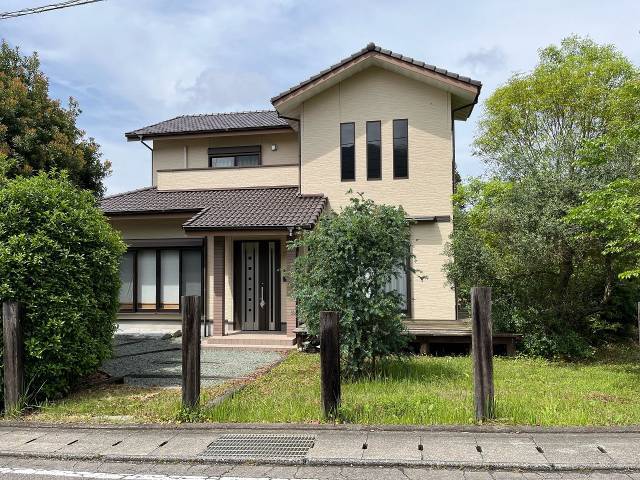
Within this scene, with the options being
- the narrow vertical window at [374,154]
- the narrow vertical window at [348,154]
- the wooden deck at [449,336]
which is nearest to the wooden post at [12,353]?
the wooden deck at [449,336]

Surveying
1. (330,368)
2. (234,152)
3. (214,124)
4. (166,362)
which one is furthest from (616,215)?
(214,124)

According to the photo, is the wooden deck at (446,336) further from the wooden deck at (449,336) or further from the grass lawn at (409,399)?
the grass lawn at (409,399)

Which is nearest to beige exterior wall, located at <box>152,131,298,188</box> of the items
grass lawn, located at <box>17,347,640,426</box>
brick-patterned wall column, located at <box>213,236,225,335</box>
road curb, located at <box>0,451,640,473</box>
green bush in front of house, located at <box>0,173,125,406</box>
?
brick-patterned wall column, located at <box>213,236,225,335</box>

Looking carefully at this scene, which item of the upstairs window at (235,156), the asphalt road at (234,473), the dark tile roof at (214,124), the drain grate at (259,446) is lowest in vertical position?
the asphalt road at (234,473)

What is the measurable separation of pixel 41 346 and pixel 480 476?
5.56 m

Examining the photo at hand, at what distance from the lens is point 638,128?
8531 mm

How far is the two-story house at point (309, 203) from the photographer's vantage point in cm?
1351

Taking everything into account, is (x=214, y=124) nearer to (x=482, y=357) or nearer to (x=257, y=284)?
(x=257, y=284)

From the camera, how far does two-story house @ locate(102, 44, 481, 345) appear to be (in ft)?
44.3

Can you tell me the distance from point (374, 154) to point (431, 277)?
11.7 ft

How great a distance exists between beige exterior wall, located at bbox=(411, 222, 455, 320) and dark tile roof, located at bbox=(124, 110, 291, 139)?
559 cm

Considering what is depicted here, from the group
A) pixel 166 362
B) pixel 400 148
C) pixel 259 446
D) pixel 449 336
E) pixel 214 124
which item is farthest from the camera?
pixel 214 124

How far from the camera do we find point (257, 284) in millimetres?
13906

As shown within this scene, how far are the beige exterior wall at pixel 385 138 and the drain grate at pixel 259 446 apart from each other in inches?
365
